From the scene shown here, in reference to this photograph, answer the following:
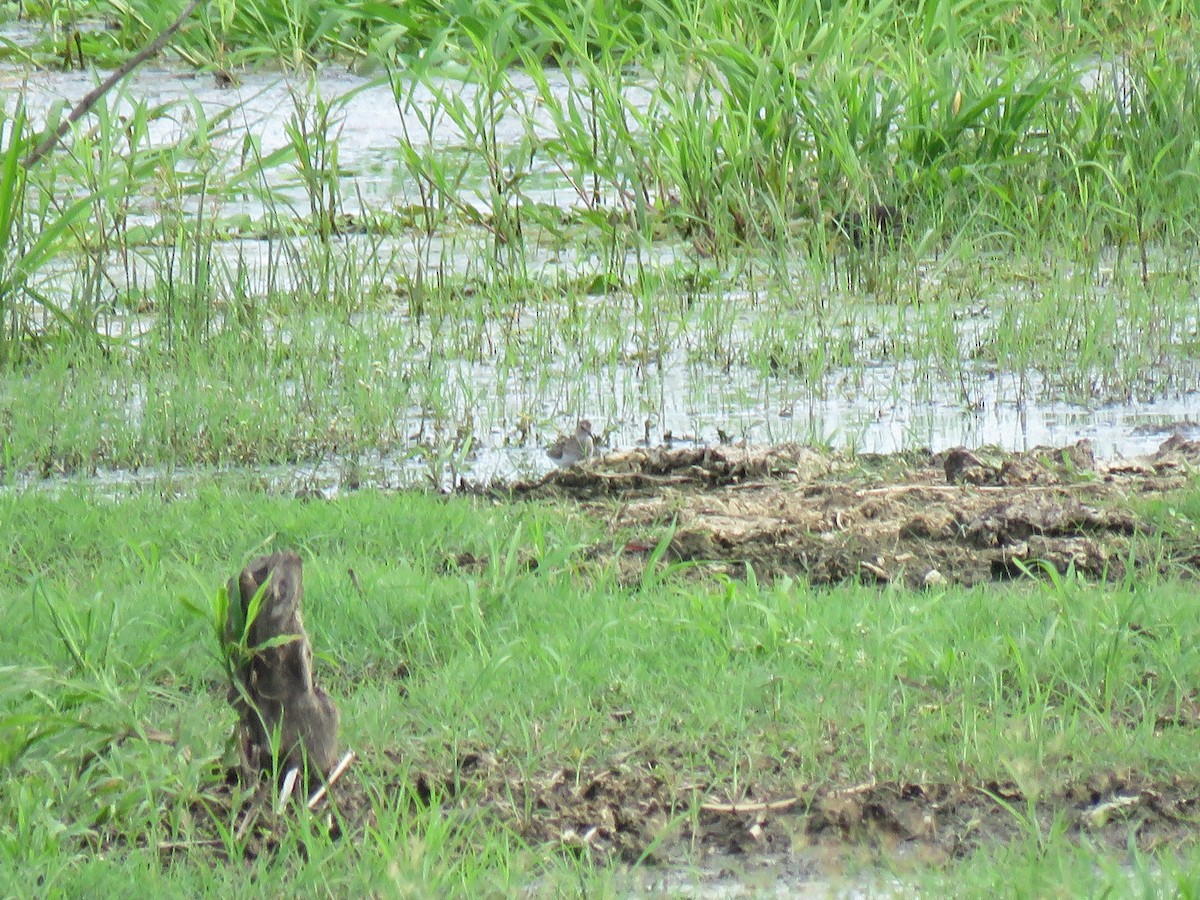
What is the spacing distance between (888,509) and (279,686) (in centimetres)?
188

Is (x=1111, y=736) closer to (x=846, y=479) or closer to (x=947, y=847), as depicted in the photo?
(x=947, y=847)

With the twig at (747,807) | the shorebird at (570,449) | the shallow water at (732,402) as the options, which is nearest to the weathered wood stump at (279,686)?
the twig at (747,807)

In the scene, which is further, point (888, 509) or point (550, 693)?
point (888, 509)

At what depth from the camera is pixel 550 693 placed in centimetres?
Answer: 279

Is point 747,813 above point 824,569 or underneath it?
underneath

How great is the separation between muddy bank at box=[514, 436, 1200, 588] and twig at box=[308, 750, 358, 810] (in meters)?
1.16

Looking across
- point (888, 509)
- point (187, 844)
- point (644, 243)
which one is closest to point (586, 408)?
point (644, 243)

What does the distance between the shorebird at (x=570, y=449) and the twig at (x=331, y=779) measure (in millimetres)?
2307

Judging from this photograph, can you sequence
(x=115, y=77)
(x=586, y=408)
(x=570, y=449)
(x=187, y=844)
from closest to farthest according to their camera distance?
(x=187, y=844)
(x=115, y=77)
(x=570, y=449)
(x=586, y=408)

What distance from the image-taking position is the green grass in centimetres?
231

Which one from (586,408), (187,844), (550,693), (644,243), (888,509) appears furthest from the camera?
(644,243)

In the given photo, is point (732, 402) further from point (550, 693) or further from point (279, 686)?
point (279, 686)

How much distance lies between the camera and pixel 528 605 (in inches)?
127

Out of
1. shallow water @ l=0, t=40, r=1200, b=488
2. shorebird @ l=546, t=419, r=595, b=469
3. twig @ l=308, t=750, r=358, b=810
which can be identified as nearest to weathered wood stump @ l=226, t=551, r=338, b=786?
twig @ l=308, t=750, r=358, b=810
